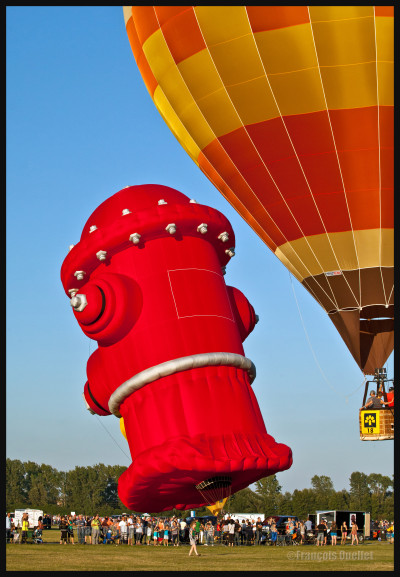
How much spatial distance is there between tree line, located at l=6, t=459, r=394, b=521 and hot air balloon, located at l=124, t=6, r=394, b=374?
33474 millimetres

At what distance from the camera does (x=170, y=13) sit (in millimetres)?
13375

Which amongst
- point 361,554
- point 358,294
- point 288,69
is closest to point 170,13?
point 288,69

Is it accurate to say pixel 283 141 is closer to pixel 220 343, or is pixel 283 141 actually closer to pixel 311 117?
pixel 311 117

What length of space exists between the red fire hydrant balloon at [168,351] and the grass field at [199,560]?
1368mm

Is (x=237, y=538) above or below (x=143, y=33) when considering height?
below

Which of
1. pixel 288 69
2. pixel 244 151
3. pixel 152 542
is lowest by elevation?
pixel 152 542

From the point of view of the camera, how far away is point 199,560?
38.6 ft

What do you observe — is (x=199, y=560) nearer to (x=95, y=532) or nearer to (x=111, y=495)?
(x=95, y=532)

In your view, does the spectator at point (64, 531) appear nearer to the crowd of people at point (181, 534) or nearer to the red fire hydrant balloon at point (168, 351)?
the crowd of people at point (181, 534)

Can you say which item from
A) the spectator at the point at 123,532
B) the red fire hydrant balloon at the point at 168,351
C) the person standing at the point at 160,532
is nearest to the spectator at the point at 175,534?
the person standing at the point at 160,532

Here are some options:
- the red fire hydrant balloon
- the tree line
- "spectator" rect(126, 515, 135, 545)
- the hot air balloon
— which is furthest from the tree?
the red fire hydrant balloon

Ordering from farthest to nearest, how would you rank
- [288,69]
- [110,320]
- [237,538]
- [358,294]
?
[237,538] → [358,294] → [288,69] → [110,320]

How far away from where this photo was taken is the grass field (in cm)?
1030

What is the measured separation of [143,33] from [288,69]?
2595mm
